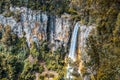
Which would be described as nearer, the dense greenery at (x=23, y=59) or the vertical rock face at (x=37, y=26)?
the vertical rock face at (x=37, y=26)

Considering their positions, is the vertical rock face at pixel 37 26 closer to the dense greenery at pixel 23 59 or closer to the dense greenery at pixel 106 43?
the dense greenery at pixel 23 59

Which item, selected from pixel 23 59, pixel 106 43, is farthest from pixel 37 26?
pixel 106 43

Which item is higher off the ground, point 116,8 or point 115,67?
point 116,8

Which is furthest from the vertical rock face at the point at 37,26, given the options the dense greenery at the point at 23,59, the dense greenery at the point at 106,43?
the dense greenery at the point at 106,43

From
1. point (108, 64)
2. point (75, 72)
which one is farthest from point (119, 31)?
point (75, 72)

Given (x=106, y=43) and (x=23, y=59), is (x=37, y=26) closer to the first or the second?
(x=23, y=59)

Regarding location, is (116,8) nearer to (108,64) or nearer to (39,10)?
(108,64)

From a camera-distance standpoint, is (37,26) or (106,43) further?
(37,26)

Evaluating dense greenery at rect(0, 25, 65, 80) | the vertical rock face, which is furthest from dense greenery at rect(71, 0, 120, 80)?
dense greenery at rect(0, 25, 65, 80)
